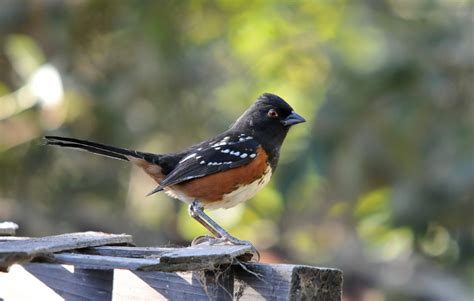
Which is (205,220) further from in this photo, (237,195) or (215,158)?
(215,158)

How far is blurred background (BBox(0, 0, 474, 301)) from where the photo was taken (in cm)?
804

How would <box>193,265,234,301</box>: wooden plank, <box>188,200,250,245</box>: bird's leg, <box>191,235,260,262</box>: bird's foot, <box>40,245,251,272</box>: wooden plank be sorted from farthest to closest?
<box>188,200,250,245</box>: bird's leg
<box>191,235,260,262</box>: bird's foot
<box>193,265,234,301</box>: wooden plank
<box>40,245,251,272</box>: wooden plank

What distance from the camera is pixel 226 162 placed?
4.73 meters

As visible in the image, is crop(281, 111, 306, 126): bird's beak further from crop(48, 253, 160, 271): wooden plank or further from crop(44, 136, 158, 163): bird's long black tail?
crop(48, 253, 160, 271): wooden plank

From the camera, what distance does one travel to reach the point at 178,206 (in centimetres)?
950

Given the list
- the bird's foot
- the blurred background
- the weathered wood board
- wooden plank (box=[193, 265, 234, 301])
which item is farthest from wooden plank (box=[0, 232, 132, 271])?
the blurred background

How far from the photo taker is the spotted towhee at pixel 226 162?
468 cm

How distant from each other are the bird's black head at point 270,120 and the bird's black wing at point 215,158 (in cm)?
7

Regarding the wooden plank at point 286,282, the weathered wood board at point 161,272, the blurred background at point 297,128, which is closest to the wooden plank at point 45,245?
the weathered wood board at point 161,272

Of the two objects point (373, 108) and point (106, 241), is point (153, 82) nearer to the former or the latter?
point (373, 108)

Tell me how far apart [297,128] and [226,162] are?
5015mm

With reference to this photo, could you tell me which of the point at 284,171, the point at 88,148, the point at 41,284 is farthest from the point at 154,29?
the point at 41,284

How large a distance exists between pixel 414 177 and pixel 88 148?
448 cm

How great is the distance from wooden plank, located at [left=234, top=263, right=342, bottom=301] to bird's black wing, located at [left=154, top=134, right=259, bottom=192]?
171 cm
